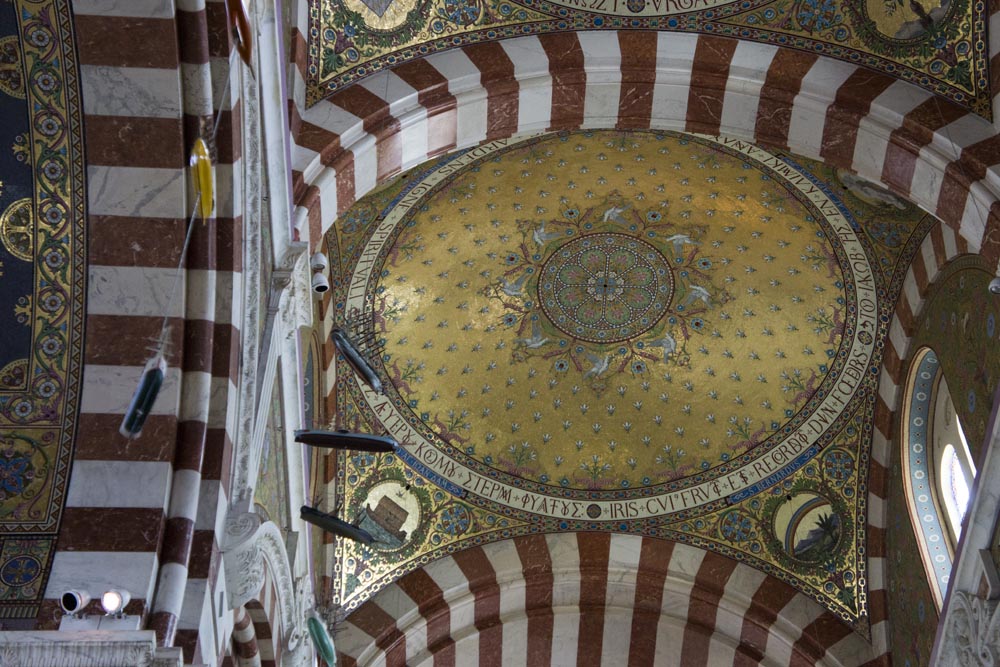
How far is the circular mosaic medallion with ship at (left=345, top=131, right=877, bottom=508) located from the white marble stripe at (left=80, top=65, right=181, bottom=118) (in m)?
3.76

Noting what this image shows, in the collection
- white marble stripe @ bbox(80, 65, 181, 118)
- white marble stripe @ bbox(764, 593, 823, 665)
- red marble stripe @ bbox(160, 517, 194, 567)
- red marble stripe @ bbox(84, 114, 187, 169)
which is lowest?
white marble stripe @ bbox(764, 593, 823, 665)

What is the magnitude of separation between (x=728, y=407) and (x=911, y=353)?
5.63ft

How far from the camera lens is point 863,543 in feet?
33.2

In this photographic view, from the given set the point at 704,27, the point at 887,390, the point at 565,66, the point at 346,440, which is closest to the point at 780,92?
the point at 704,27

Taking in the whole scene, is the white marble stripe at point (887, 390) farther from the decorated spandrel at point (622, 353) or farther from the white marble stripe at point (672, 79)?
the white marble stripe at point (672, 79)

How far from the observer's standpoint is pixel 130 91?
5.79 m

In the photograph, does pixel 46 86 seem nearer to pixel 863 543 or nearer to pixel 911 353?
pixel 911 353

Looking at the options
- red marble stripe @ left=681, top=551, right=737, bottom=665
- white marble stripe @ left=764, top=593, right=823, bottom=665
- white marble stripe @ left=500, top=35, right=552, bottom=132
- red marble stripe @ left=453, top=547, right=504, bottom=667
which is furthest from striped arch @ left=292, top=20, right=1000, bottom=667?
red marble stripe @ left=453, top=547, right=504, bottom=667

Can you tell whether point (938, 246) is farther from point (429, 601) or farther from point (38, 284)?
point (38, 284)

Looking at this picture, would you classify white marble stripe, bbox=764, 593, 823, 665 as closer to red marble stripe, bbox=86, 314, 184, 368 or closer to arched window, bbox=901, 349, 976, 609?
arched window, bbox=901, 349, 976, 609

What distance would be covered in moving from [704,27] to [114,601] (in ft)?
17.4

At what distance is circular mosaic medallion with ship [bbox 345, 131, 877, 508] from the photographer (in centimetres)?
977

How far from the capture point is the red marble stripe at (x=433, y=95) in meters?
8.10

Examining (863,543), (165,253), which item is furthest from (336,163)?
(863,543)
